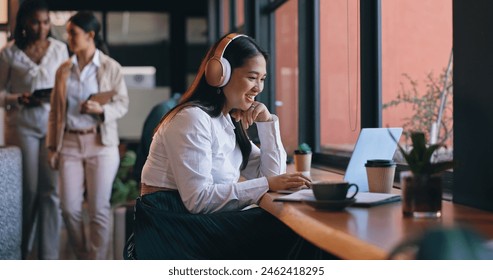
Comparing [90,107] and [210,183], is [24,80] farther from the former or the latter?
[210,183]

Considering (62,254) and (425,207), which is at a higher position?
(425,207)

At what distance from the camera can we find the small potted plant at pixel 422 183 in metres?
1.42

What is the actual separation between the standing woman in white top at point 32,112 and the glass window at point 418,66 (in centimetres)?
232

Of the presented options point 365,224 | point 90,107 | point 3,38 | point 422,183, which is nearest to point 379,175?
point 422,183

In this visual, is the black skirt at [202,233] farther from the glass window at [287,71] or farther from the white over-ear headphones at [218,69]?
the glass window at [287,71]

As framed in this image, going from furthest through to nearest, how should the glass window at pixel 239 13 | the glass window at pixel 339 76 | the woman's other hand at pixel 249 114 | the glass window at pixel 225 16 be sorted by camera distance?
1. the glass window at pixel 225 16
2. the glass window at pixel 239 13
3. the glass window at pixel 339 76
4. the woman's other hand at pixel 249 114

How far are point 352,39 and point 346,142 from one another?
1.55ft

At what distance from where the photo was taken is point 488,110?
1.57m

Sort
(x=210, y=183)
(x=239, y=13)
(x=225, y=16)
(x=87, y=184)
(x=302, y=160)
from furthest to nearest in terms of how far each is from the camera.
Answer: (x=225, y=16), (x=239, y=13), (x=87, y=184), (x=302, y=160), (x=210, y=183)

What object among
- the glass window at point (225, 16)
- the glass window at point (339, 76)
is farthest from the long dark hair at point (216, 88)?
the glass window at point (225, 16)

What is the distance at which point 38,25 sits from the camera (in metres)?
4.25

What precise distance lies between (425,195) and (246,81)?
2.76ft
